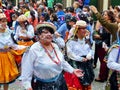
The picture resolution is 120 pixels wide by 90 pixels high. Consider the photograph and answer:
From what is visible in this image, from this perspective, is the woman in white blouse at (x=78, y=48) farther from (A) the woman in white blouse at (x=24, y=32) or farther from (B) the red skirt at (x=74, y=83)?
(A) the woman in white blouse at (x=24, y=32)

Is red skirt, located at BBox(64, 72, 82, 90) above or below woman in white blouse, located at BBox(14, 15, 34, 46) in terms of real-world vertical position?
below

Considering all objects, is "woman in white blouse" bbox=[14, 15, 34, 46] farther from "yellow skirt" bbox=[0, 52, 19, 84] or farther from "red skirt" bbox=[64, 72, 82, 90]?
"red skirt" bbox=[64, 72, 82, 90]

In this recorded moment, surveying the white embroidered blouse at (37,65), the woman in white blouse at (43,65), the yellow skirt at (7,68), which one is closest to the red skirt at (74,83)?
the yellow skirt at (7,68)

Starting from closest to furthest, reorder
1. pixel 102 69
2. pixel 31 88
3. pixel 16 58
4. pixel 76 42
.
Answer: pixel 31 88 → pixel 76 42 → pixel 16 58 → pixel 102 69

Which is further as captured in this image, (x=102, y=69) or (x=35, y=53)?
(x=102, y=69)

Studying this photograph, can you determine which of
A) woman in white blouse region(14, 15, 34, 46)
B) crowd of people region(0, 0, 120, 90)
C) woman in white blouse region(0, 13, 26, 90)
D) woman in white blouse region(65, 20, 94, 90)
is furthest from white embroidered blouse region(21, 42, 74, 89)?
woman in white blouse region(14, 15, 34, 46)

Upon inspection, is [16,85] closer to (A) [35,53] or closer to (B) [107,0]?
(A) [35,53]

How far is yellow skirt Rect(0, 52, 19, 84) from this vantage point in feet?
23.3

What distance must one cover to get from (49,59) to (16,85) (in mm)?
3939

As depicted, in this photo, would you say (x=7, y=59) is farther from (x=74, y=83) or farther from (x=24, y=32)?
(x=24, y=32)

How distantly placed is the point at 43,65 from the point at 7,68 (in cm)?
265

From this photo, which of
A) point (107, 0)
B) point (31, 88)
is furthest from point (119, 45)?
point (107, 0)

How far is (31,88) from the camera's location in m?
4.57

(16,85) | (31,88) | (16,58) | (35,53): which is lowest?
(16,85)
